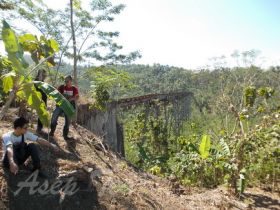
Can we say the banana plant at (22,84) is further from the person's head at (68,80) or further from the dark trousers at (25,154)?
the person's head at (68,80)

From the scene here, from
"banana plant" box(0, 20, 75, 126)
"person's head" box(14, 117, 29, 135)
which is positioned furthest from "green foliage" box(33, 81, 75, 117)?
"person's head" box(14, 117, 29, 135)

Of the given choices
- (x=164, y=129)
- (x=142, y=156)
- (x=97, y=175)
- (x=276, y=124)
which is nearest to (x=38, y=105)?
(x=97, y=175)

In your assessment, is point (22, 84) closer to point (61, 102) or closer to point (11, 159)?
point (61, 102)

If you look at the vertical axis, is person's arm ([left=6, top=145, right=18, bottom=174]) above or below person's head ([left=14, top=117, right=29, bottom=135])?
below

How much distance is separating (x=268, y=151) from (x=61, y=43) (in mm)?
5640

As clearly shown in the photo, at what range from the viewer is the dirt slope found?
4.79m

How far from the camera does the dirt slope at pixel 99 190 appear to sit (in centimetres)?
479

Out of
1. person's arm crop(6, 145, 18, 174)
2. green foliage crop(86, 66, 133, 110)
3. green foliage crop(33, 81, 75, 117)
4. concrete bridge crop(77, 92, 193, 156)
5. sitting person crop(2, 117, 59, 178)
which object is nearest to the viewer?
person's arm crop(6, 145, 18, 174)

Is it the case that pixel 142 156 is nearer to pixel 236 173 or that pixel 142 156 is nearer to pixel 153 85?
pixel 236 173

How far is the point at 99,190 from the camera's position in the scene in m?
5.48

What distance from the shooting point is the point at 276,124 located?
7.72m

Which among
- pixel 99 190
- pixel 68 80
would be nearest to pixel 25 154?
pixel 99 190

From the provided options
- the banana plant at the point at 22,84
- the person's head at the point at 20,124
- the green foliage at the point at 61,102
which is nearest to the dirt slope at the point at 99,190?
the person's head at the point at 20,124

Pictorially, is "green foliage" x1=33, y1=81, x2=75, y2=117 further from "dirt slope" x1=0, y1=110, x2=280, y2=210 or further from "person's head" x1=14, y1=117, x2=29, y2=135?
"dirt slope" x1=0, y1=110, x2=280, y2=210
